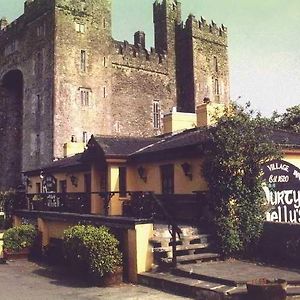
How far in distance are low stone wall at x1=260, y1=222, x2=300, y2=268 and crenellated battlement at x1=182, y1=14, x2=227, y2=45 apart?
1621 inches

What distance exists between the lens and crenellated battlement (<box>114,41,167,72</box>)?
47125 mm

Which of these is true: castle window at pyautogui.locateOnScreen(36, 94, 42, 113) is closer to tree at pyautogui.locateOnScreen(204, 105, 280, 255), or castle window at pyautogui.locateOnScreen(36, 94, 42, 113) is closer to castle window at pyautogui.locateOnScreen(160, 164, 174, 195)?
castle window at pyautogui.locateOnScreen(160, 164, 174, 195)

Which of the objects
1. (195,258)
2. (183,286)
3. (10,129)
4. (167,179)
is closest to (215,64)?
(10,129)

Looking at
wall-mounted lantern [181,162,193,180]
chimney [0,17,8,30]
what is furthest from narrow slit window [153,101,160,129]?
wall-mounted lantern [181,162,193,180]

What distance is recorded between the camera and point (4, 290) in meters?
12.5

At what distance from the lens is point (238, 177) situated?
45.2 ft

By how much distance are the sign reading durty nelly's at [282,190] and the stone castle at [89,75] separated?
88.2ft

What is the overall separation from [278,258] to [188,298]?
3456mm

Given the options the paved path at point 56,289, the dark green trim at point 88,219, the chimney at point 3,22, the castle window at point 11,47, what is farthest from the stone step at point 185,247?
the chimney at point 3,22

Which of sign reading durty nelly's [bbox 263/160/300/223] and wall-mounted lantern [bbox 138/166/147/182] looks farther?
wall-mounted lantern [bbox 138/166/147/182]

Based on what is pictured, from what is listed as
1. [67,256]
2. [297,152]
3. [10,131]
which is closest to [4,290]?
[67,256]

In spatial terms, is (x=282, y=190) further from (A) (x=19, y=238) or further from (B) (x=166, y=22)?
(B) (x=166, y=22)

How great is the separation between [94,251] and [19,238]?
23.3 feet

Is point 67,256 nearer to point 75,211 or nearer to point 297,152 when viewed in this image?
point 75,211
